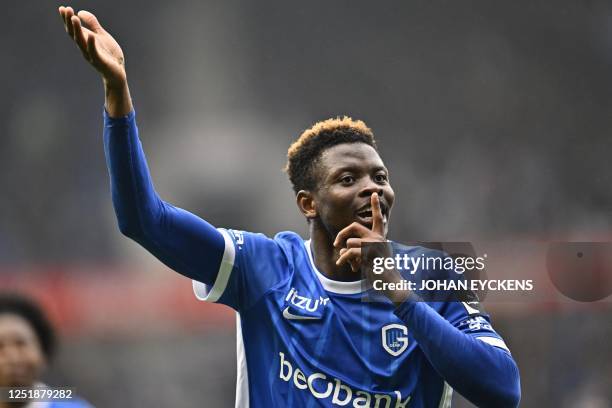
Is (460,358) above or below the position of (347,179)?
below

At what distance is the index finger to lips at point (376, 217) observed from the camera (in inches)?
115

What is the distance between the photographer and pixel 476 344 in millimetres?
2887

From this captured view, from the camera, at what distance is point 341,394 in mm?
3066

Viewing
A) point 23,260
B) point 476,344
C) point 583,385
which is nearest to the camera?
point 476,344

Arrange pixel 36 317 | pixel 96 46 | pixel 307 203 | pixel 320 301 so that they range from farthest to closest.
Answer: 1. pixel 307 203
2. pixel 320 301
3. pixel 96 46
4. pixel 36 317

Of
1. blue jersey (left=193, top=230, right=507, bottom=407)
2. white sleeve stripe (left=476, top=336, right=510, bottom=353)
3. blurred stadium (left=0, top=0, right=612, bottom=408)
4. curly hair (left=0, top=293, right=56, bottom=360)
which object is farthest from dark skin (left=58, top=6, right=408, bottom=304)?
blurred stadium (left=0, top=0, right=612, bottom=408)

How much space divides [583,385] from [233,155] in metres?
3.98

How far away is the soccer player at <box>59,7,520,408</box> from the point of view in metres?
2.82

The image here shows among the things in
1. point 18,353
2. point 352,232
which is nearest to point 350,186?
point 352,232

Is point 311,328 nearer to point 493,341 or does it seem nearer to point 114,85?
point 493,341

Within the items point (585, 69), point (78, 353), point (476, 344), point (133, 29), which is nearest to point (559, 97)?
point (585, 69)

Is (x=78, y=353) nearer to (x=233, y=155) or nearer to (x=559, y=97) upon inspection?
(x=233, y=155)

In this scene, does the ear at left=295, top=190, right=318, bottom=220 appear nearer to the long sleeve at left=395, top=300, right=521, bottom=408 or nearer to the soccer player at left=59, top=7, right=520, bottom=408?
the soccer player at left=59, top=7, right=520, bottom=408

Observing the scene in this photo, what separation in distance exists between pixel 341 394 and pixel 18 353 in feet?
3.67
